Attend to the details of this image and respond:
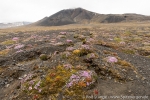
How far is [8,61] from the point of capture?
83.4 feet

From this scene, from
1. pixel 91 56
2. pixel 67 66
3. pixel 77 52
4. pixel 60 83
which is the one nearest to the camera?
pixel 60 83

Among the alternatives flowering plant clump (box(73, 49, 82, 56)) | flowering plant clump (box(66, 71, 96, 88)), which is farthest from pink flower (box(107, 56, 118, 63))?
flowering plant clump (box(66, 71, 96, 88))

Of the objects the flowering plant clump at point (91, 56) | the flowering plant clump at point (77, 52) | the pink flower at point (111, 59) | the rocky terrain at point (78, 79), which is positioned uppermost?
the flowering plant clump at point (77, 52)

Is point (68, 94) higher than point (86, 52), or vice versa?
point (86, 52)

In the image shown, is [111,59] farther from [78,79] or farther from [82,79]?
[78,79]

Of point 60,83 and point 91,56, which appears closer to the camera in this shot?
point 60,83

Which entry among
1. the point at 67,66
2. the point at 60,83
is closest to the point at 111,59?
the point at 67,66

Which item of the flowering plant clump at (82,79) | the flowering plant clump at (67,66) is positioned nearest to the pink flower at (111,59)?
the flowering plant clump at (82,79)

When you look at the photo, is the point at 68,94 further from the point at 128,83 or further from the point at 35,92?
the point at 128,83

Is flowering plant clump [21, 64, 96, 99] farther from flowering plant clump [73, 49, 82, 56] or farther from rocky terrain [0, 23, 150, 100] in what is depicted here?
flowering plant clump [73, 49, 82, 56]

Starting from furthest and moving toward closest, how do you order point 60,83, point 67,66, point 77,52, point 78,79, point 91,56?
point 77,52 < point 91,56 < point 67,66 < point 78,79 < point 60,83

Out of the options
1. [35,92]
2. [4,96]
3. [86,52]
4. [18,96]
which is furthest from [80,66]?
[4,96]

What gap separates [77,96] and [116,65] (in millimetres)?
8591

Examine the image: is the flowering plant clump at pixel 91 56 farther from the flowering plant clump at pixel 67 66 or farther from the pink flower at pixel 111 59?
the flowering plant clump at pixel 67 66
